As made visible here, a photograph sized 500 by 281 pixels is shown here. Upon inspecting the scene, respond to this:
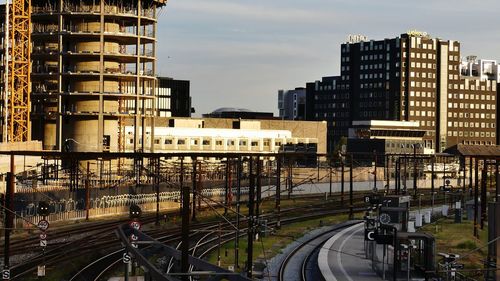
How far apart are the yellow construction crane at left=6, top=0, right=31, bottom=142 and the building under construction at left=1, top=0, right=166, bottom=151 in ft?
9.15

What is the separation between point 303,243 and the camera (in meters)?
51.7

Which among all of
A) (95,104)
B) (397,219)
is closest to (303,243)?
(397,219)

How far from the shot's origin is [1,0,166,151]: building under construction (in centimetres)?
9962

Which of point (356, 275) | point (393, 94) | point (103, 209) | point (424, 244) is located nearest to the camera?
point (424, 244)

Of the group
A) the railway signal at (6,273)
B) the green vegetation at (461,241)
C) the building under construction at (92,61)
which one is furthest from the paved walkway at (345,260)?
the building under construction at (92,61)

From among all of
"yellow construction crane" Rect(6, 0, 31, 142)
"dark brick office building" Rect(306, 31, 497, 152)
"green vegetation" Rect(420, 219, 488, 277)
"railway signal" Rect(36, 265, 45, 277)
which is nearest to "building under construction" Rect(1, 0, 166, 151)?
"yellow construction crane" Rect(6, 0, 31, 142)

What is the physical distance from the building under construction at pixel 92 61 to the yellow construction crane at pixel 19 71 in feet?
9.15

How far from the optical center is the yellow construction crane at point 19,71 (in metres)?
97.2

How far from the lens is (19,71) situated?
10050cm

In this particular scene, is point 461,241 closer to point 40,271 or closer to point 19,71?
point 40,271

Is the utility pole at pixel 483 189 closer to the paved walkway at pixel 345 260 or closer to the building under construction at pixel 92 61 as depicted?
the paved walkway at pixel 345 260

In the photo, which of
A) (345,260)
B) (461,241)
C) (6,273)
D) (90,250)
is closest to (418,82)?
(461,241)

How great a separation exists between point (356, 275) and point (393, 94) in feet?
519

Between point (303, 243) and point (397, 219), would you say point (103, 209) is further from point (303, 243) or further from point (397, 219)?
point (397, 219)
